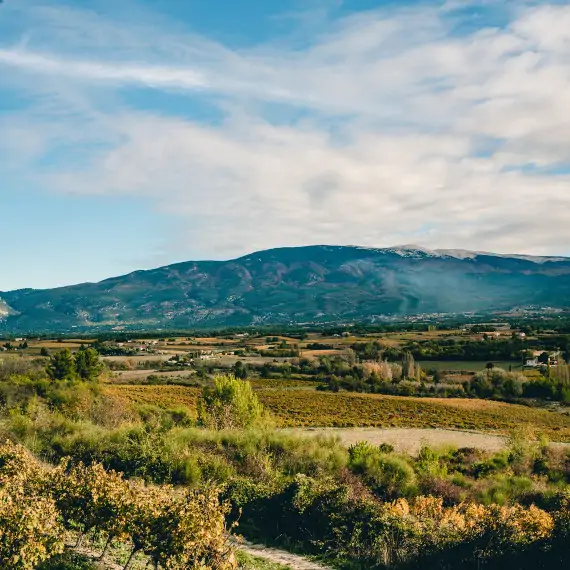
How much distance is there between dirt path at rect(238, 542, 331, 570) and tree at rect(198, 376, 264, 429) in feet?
63.3

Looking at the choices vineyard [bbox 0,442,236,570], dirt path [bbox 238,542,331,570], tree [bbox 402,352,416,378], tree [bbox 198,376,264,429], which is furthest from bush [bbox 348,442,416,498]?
tree [bbox 402,352,416,378]

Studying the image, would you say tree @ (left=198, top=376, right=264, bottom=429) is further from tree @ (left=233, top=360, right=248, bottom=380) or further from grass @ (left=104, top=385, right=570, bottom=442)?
tree @ (left=233, top=360, right=248, bottom=380)

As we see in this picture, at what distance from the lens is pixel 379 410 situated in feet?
247

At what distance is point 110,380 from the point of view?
93375mm

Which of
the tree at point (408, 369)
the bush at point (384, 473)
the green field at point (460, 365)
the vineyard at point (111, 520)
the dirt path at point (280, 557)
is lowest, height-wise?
the green field at point (460, 365)

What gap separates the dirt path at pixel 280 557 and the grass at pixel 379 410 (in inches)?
1551

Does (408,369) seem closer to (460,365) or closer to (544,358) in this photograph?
(460,365)

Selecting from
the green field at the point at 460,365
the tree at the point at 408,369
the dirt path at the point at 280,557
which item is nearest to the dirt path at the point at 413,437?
the dirt path at the point at 280,557

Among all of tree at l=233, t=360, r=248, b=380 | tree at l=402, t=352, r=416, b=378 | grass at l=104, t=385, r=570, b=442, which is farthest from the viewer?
tree at l=233, t=360, r=248, b=380

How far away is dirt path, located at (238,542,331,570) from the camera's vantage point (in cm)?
1717

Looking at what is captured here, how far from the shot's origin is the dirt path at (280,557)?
17.2m

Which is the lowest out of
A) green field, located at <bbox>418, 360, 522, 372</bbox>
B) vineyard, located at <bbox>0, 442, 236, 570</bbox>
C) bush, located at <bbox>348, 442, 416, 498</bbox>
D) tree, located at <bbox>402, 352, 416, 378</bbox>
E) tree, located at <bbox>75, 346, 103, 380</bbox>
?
green field, located at <bbox>418, 360, 522, 372</bbox>

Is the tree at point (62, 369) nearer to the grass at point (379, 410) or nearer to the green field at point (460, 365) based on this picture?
the grass at point (379, 410)

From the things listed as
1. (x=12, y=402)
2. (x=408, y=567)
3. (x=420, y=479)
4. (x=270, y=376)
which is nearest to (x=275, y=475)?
(x=420, y=479)
